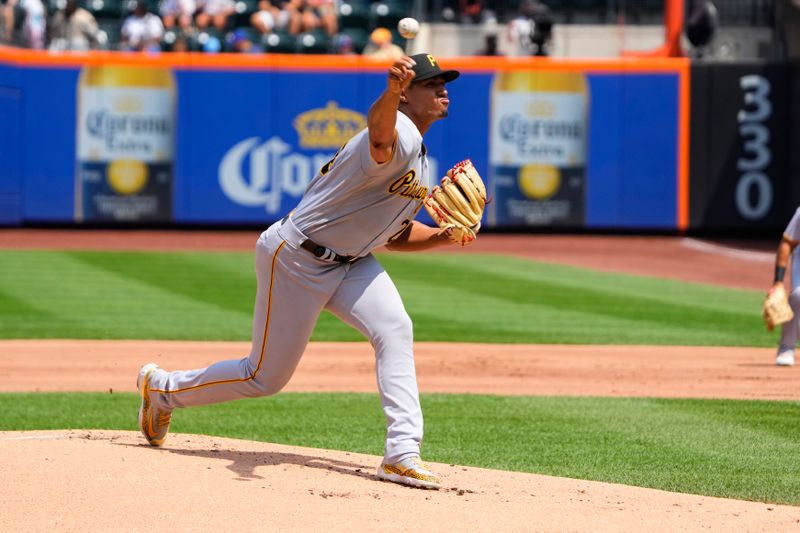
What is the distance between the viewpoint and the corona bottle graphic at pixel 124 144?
2459 centimetres

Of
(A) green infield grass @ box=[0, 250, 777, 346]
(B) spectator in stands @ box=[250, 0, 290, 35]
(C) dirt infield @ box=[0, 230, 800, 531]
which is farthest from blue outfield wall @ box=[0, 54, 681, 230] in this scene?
(C) dirt infield @ box=[0, 230, 800, 531]

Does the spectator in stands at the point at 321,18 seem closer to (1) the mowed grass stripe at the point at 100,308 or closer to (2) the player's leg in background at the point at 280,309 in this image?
(1) the mowed grass stripe at the point at 100,308

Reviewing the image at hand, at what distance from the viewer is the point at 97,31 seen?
25188 mm

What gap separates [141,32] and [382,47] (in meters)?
4.52

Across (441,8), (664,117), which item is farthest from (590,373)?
(441,8)

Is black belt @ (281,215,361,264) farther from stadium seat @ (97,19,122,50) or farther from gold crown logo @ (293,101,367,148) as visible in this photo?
stadium seat @ (97,19,122,50)

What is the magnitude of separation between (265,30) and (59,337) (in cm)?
1389

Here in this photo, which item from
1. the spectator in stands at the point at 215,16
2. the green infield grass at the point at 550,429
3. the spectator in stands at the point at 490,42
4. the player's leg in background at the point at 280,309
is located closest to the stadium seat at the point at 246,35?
the spectator in stands at the point at 215,16

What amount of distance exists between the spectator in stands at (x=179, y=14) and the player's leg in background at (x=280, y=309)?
65.1ft

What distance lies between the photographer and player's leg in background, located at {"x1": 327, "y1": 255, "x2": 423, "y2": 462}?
589 centimetres

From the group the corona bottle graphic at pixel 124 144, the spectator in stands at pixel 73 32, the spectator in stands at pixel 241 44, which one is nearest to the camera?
the corona bottle graphic at pixel 124 144

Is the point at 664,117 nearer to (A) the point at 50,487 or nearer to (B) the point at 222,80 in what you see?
(B) the point at 222,80

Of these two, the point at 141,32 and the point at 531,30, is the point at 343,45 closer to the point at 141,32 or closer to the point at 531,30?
the point at 531,30

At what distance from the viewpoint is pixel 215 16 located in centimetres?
2545
